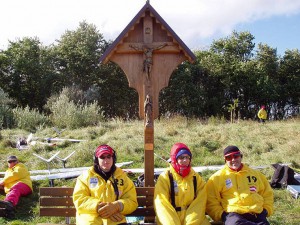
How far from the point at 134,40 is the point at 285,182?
4.67 meters

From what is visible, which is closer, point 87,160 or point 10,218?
point 10,218

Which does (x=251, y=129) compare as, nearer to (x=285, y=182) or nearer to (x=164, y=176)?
(x=285, y=182)

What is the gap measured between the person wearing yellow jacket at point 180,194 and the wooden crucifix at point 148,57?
46 centimetres

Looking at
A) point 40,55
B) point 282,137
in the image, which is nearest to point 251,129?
point 282,137

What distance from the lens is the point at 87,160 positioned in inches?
393

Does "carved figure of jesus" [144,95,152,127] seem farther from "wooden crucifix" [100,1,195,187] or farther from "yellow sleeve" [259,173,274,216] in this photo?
"yellow sleeve" [259,173,274,216]

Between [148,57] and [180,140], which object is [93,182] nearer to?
[148,57]

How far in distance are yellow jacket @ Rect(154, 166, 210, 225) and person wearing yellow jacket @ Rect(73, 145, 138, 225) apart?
34 centimetres

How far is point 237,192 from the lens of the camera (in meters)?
4.38

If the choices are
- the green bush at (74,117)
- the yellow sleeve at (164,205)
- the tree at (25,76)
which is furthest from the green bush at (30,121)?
the yellow sleeve at (164,205)

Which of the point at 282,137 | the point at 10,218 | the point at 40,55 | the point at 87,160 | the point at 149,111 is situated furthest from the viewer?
the point at 40,55

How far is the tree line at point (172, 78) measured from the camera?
24172 millimetres

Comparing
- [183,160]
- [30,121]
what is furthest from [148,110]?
[30,121]

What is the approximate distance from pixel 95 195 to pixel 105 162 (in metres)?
0.40
